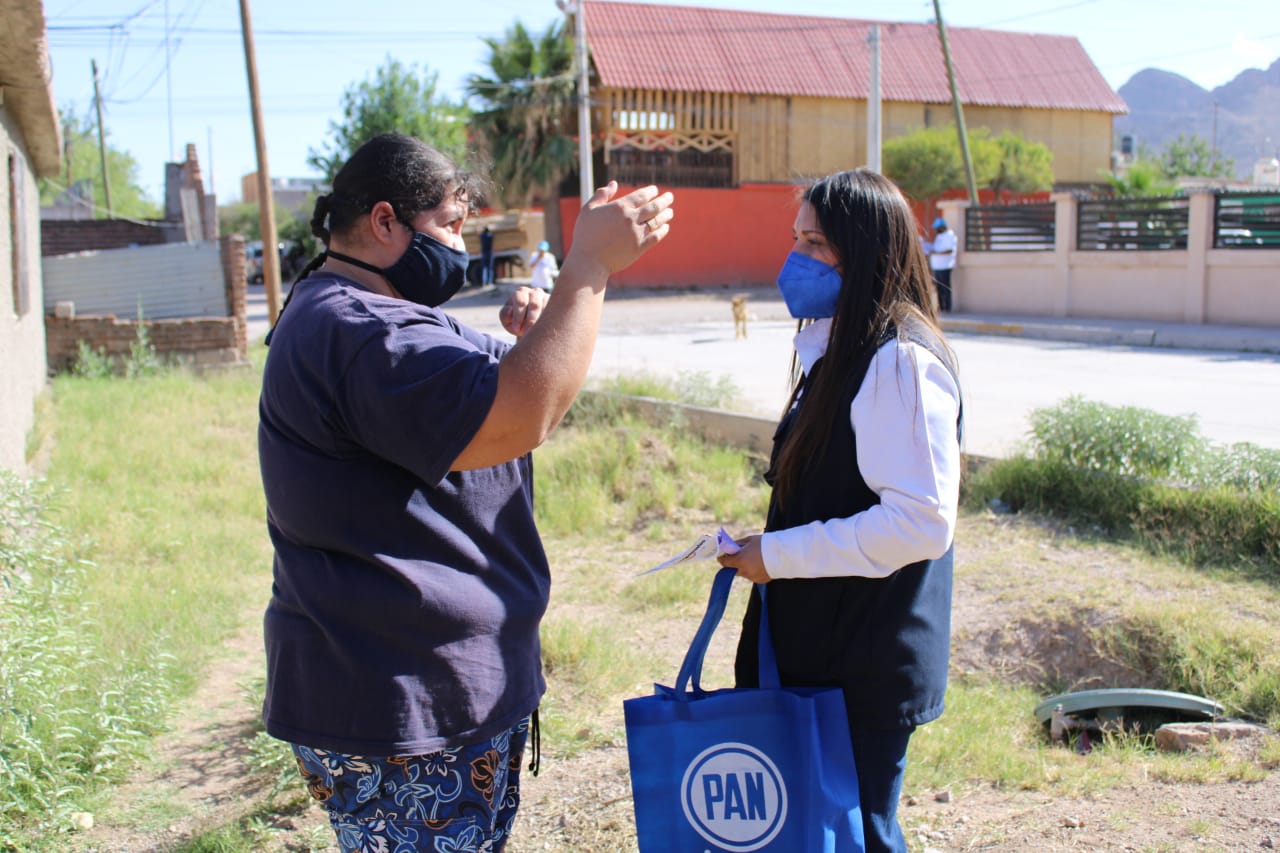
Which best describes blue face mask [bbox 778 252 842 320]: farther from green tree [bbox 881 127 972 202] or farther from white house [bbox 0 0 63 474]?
green tree [bbox 881 127 972 202]

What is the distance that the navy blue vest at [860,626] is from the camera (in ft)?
6.72

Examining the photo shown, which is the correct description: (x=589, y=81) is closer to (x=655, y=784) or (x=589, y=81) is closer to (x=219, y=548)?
(x=219, y=548)

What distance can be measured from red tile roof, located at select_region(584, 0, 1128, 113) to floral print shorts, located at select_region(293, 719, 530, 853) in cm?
3210

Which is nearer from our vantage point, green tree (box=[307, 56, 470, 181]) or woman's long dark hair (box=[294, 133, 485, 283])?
woman's long dark hair (box=[294, 133, 485, 283])

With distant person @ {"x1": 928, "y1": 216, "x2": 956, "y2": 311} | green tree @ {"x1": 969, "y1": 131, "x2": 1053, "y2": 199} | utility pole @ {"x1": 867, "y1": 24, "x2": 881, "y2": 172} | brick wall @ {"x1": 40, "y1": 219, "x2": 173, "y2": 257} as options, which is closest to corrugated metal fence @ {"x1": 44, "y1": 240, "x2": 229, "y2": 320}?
brick wall @ {"x1": 40, "y1": 219, "x2": 173, "y2": 257}

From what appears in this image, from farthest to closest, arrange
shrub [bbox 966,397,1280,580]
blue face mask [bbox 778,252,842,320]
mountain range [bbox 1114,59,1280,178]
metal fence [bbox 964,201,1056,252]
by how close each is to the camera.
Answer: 1. mountain range [bbox 1114,59,1280,178]
2. metal fence [bbox 964,201,1056,252]
3. shrub [bbox 966,397,1280,580]
4. blue face mask [bbox 778,252,842,320]

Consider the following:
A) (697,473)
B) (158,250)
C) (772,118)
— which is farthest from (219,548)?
(772,118)

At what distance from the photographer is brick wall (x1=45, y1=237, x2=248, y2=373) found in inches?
534

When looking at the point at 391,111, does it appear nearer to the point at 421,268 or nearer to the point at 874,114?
the point at 874,114

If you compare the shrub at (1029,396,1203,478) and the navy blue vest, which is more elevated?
the navy blue vest

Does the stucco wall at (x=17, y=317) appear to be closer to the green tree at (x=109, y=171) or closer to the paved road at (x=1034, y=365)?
the paved road at (x=1034, y=365)

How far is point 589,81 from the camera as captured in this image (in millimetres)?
33625

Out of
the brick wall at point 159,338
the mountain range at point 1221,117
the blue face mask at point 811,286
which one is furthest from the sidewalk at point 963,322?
the mountain range at point 1221,117

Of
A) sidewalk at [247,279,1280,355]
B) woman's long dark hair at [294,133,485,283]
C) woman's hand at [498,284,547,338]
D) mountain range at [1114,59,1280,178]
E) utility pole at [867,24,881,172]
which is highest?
mountain range at [1114,59,1280,178]
